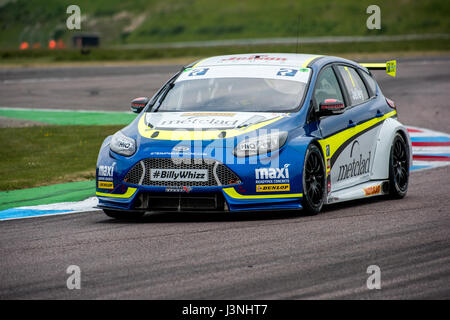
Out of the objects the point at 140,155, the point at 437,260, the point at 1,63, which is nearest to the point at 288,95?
the point at 140,155

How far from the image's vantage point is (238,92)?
29.6 feet

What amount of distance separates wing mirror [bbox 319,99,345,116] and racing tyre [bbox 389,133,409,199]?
1.28 m

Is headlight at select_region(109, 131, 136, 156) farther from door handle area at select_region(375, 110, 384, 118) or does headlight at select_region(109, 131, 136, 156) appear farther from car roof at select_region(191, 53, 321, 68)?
door handle area at select_region(375, 110, 384, 118)

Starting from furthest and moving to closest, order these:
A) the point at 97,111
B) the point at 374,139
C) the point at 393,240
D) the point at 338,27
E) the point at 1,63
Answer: the point at 338,27 → the point at 1,63 → the point at 97,111 → the point at 374,139 → the point at 393,240

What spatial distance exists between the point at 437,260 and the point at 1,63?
41.7 metres

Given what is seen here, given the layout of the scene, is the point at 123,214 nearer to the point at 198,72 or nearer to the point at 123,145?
the point at 123,145

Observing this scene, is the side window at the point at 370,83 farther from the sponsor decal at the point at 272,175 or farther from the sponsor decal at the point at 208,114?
the sponsor decal at the point at 272,175

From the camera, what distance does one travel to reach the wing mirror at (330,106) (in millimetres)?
8680

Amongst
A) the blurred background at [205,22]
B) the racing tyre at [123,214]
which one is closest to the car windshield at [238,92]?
the racing tyre at [123,214]

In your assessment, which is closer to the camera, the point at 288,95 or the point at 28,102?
the point at 288,95

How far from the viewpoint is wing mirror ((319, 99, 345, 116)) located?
8.68 meters

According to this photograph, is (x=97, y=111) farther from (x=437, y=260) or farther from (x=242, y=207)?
(x=437, y=260)

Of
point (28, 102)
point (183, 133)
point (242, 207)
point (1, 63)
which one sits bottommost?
point (1, 63)

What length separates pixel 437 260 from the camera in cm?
624
